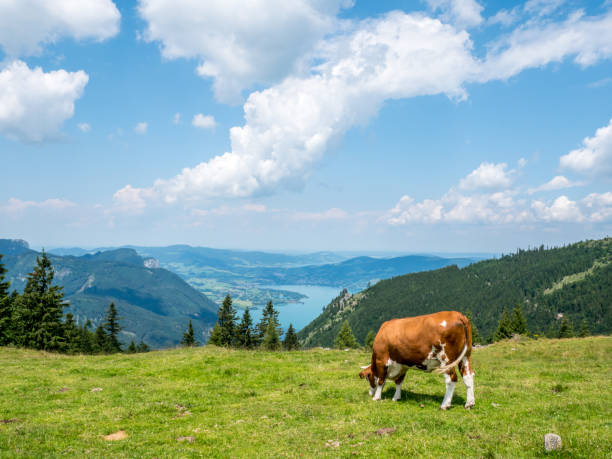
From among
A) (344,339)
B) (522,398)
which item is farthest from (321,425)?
(344,339)

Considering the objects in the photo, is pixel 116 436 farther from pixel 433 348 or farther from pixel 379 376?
pixel 433 348

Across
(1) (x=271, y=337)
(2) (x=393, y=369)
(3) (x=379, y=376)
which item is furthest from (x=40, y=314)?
(2) (x=393, y=369)

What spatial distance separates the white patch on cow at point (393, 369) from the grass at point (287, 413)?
3.56 ft

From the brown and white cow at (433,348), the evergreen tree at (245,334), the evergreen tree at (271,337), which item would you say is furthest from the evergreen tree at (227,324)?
the brown and white cow at (433,348)

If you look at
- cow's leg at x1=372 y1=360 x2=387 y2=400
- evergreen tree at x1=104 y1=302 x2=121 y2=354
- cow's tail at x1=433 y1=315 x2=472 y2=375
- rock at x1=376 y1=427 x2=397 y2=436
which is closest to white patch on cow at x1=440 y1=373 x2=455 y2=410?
cow's tail at x1=433 y1=315 x2=472 y2=375

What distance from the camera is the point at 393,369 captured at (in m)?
14.3

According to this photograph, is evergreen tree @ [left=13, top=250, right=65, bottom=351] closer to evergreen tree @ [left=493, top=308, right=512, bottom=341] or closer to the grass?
the grass

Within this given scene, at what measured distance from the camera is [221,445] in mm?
10797

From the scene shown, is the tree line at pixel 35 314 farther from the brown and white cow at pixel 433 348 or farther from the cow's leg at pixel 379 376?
the brown and white cow at pixel 433 348

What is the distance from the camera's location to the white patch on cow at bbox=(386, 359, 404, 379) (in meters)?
14.1

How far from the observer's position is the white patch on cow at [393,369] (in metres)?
14.1

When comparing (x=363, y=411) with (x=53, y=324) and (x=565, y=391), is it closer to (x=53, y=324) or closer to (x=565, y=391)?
(x=565, y=391)

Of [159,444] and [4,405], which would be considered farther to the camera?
[4,405]

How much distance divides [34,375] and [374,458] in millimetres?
22007
